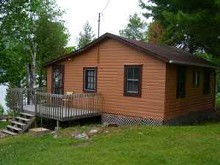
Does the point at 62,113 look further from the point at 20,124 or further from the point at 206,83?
the point at 206,83

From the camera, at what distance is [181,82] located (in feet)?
62.3

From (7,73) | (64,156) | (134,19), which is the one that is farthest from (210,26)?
(134,19)

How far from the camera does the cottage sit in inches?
682

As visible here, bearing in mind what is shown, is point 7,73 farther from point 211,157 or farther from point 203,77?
point 211,157

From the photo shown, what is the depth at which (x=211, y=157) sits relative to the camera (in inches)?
433

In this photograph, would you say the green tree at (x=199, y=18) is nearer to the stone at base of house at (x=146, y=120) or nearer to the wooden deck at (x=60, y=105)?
the stone at base of house at (x=146, y=120)

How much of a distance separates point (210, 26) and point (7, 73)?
39.0ft

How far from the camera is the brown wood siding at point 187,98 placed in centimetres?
1747

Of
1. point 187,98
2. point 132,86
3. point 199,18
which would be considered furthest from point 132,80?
point 199,18

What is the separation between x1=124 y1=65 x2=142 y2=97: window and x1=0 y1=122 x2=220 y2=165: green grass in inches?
119

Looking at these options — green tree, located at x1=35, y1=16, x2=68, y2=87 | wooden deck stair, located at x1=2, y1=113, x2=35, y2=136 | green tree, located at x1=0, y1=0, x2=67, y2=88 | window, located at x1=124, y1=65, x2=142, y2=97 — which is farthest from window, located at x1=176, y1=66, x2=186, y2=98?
green tree, located at x1=35, y1=16, x2=68, y2=87

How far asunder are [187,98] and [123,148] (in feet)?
27.3

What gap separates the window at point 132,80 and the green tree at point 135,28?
45688 mm

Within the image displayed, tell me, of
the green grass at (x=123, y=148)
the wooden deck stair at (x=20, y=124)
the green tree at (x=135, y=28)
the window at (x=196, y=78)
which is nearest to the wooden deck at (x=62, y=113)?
the wooden deck stair at (x=20, y=124)
